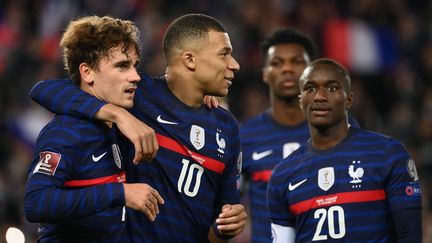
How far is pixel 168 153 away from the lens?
5.21 meters

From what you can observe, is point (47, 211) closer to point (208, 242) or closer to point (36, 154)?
point (36, 154)

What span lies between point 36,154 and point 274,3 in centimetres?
851

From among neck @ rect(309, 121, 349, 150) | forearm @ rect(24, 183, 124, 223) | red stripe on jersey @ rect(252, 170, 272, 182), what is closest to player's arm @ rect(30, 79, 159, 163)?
forearm @ rect(24, 183, 124, 223)

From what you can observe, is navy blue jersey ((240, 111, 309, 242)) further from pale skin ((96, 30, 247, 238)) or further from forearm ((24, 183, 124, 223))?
forearm ((24, 183, 124, 223))

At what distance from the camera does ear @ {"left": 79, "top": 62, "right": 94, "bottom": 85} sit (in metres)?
4.93

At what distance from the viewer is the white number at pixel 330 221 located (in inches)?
218

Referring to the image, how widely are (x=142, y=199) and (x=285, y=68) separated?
9.13ft

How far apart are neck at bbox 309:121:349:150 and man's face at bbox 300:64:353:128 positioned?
30 millimetres

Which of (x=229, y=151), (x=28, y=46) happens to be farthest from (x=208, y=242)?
(x=28, y=46)

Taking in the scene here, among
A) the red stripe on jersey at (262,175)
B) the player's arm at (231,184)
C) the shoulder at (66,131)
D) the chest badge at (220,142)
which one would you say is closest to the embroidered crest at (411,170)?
the player's arm at (231,184)

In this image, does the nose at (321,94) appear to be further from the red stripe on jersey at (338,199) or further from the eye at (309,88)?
the red stripe on jersey at (338,199)

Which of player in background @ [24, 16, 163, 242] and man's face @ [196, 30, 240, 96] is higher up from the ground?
man's face @ [196, 30, 240, 96]

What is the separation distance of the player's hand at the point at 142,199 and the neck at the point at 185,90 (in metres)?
1.01

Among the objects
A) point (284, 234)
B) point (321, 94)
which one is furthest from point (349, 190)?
point (321, 94)
